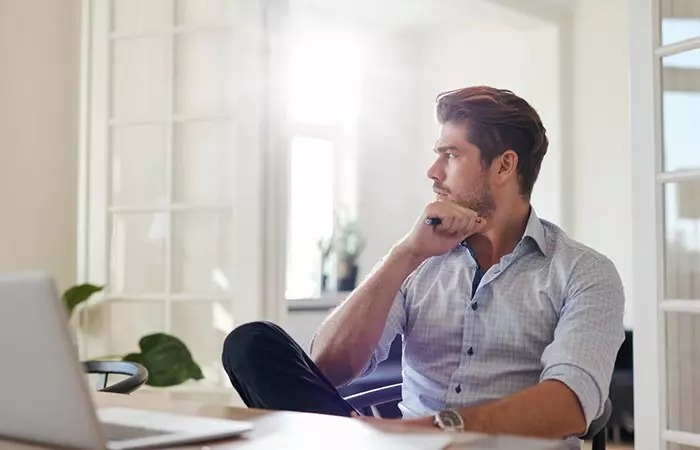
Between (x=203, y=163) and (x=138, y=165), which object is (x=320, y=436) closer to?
(x=203, y=163)

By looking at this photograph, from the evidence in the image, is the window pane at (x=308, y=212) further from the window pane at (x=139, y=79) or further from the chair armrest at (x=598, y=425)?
the chair armrest at (x=598, y=425)

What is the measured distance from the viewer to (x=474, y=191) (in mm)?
1786

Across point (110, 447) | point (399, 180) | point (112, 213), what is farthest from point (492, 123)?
point (399, 180)

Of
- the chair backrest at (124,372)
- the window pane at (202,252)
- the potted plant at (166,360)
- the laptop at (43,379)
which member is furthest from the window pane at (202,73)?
the laptop at (43,379)

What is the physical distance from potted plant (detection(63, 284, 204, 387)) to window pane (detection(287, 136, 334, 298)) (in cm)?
244

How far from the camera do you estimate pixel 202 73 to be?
328 centimetres

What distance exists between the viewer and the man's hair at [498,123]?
177 centimetres

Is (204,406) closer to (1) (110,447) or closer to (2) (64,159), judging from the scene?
(1) (110,447)

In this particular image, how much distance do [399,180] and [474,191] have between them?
453cm

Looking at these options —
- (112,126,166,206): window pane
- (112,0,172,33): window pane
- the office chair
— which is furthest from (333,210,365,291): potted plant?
the office chair

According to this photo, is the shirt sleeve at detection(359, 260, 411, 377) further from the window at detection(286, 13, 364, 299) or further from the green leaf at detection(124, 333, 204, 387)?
the window at detection(286, 13, 364, 299)

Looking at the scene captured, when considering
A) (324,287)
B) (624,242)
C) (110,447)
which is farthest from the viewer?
(324,287)

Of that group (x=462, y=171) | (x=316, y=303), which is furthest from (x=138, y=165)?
(x=316, y=303)

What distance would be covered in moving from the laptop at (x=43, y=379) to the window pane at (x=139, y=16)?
265 cm
